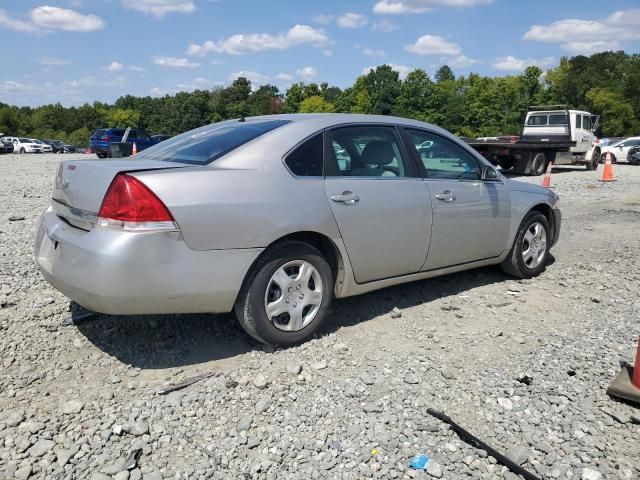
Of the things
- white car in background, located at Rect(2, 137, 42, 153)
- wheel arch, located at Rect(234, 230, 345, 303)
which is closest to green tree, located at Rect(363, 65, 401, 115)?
white car in background, located at Rect(2, 137, 42, 153)

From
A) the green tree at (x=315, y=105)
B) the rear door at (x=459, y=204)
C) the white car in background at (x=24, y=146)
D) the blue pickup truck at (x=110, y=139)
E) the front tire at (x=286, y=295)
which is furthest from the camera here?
the green tree at (x=315, y=105)

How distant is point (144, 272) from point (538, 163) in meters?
18.1

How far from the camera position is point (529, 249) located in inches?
217

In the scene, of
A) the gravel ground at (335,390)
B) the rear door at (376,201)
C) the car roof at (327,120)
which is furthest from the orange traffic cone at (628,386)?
the car roof at (327,120)

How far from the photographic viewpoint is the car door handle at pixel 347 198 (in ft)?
12.6

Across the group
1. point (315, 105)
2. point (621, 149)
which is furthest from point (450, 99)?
point (621, 149)

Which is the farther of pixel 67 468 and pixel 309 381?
pixel 309 381

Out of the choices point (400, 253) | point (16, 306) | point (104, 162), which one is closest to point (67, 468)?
point (104, 162)

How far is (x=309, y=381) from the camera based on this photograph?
11.1 ft

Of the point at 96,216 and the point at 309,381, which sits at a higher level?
the point at 96,216

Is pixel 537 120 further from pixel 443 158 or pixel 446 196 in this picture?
pixel 446 196

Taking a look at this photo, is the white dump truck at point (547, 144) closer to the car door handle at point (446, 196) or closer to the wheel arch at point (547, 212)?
the wheel arch at point (547, 212)

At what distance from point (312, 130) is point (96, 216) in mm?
1553

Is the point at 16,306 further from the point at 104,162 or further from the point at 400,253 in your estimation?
the point at 400,253
